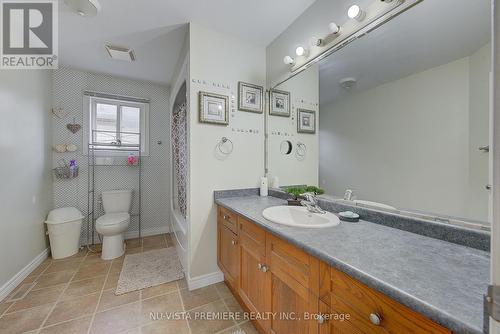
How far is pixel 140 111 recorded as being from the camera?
3238 mm

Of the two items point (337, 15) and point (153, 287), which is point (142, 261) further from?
point (337, 15)

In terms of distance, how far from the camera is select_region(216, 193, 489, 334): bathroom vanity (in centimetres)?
55

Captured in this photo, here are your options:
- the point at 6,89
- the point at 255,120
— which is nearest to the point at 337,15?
the point at 255,120

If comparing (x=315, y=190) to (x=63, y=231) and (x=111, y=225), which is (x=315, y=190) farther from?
(x=63, y=231)

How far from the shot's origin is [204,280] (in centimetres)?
195

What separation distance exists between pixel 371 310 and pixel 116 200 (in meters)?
3.27

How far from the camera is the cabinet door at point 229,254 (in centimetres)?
161

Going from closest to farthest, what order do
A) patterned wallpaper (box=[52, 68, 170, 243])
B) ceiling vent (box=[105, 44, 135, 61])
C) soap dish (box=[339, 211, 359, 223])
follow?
1. soap dish (box=[339, 211, 359, 223])
2. ceiling vent (box=[105, 44, 135, 61])
3. patterned wallpaper (box=[52, 68, 170, 243])

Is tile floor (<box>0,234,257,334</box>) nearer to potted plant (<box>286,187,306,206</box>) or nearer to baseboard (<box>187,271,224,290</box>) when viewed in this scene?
baseboard (<box>187,271,224,290</box>)

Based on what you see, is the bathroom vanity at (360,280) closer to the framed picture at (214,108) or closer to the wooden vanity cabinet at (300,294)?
the wooden vanity cabinet at (300,294)

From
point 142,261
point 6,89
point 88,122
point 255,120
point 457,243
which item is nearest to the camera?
point 457,243

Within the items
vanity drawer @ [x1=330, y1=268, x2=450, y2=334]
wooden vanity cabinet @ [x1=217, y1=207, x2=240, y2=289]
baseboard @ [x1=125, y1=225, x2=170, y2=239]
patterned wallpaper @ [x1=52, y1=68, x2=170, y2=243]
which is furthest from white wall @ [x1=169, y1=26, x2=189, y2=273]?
vanity drawer @ [x1=330, y1=268, x2=450, y2=334]

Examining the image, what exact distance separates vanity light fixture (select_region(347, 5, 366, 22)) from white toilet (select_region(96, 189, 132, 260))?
307 centimetres

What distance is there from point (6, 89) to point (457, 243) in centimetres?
Answer: 349
